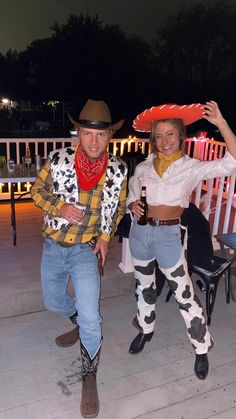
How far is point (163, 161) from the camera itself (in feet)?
7.89

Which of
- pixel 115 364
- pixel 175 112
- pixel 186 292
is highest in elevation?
pixel 175 112

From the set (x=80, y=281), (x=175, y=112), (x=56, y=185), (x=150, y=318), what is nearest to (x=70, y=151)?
(x=56, y=185)

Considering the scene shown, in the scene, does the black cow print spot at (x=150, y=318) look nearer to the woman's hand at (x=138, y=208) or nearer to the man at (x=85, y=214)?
the man at (x=85, y=214)

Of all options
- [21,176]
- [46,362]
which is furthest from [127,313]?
[21,176]

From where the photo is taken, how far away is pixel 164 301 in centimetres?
359

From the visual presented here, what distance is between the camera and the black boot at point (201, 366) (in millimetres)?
2580

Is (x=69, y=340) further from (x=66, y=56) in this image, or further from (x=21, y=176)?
(x=66, y=56)

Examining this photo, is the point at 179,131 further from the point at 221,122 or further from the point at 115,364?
the point at 115,364

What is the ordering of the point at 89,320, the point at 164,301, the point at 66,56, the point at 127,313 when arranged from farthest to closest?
1. the point at 66,56
2. the point at 164,301
3. the point at 127,313
4. the point at 89,320

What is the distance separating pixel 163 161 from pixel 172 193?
23 centimetres

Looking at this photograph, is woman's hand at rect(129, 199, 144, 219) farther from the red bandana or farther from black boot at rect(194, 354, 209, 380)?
black boot at rect(194, 354, 209, 380)

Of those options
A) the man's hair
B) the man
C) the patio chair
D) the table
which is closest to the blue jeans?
the man

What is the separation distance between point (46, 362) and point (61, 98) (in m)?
27.0

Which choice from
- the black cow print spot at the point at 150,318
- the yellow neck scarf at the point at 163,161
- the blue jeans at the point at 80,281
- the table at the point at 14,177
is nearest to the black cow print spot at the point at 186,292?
the black cow print spot at the point at 150,318
